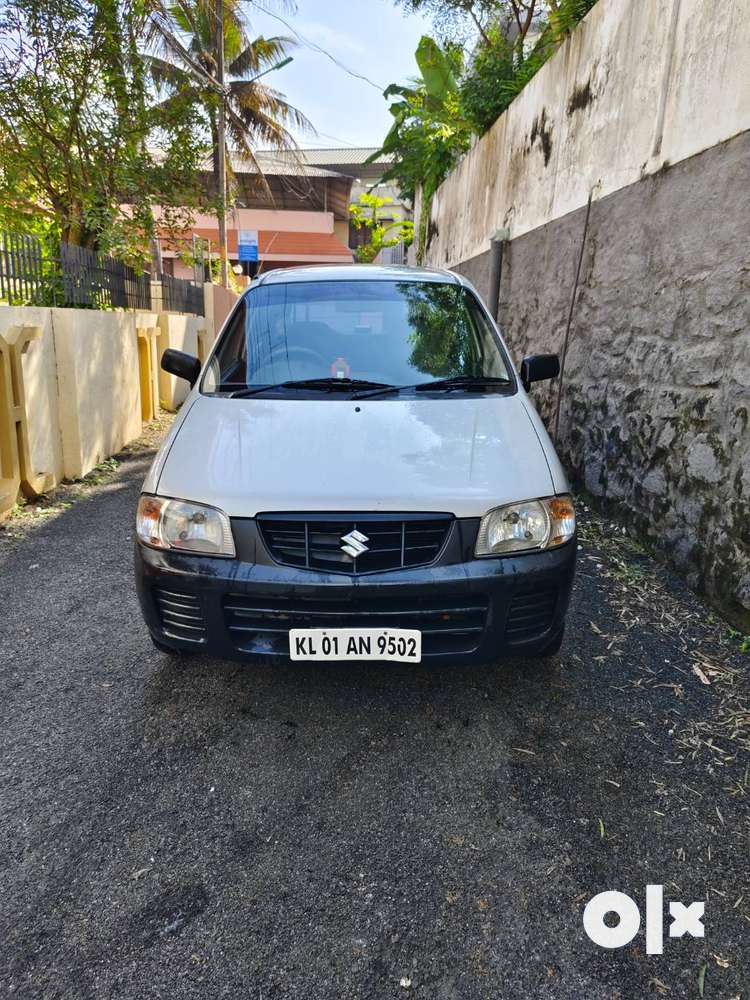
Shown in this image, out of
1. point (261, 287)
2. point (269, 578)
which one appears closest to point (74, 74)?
point (261, 287)

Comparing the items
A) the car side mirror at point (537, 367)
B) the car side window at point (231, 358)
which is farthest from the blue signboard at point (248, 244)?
the car side mirror at point (537, 367)

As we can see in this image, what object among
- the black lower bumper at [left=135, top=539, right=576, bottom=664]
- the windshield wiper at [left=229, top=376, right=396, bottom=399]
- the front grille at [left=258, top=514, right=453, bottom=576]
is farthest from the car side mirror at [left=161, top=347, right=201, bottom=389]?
the front grille at [left=258, top=514, right=453, bottom=576]

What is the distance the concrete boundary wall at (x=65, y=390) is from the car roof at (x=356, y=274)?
2.23m

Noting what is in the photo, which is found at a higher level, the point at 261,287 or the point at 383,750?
the point at 261,287

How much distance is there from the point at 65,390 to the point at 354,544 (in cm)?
461

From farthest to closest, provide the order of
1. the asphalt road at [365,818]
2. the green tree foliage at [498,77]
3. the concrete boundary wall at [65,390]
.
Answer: the green tree foliage at [498,77] → the concrete boundary wall at [65,390] → the asphalt road at [365,818]

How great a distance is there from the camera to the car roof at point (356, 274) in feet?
13.1

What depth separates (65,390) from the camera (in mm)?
5945

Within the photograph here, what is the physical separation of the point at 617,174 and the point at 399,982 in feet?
17.0

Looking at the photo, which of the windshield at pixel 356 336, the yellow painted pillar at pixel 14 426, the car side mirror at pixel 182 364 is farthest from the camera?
the yellow painted pillar at pixel 14 426

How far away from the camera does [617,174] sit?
16.2 ft

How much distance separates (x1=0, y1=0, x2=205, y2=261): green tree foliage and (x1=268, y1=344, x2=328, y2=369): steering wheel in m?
5.75

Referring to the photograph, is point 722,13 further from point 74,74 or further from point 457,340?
point 74,74

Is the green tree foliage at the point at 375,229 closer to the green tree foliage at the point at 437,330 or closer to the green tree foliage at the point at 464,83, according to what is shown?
the green tree foliage at the point at 464,83
